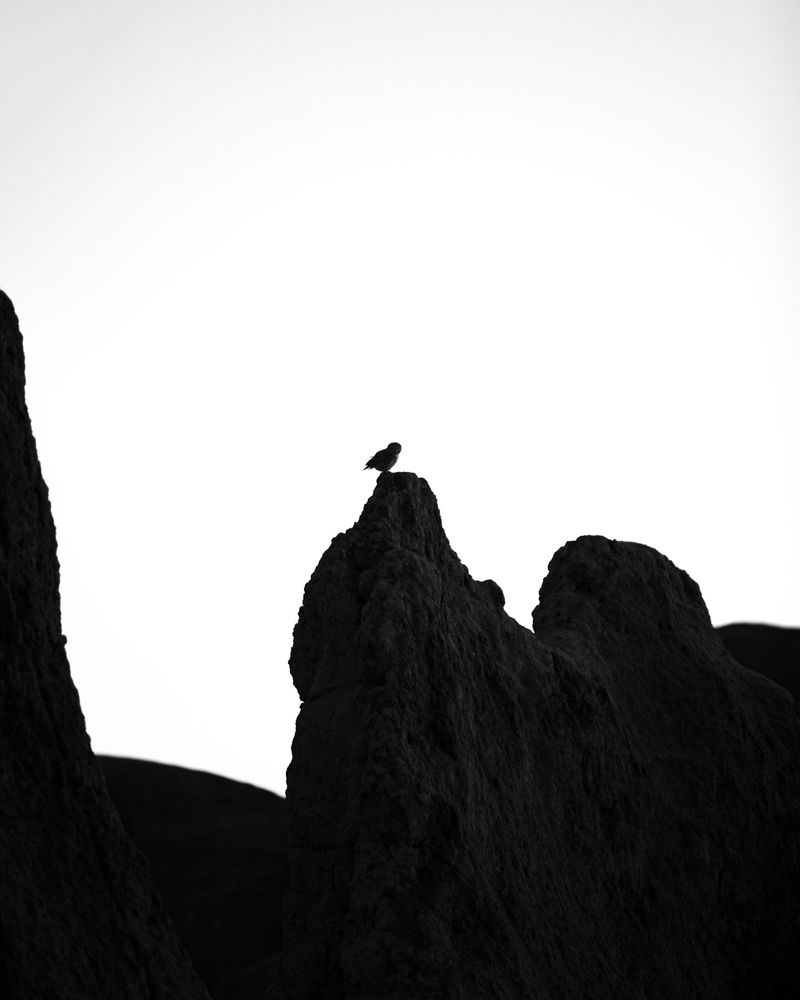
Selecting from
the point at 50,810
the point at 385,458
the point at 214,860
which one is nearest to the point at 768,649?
the point at 214,860

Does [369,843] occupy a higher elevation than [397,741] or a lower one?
lower

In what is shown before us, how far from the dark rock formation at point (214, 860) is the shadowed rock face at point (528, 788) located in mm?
12917

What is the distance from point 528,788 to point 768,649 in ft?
64.5

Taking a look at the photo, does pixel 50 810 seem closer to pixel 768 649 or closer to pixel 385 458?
pixel 385 458

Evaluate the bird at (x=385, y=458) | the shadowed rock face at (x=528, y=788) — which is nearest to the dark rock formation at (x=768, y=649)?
the shadowed rock face at (x=528, y=788)

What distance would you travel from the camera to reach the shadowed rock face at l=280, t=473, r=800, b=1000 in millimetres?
7422

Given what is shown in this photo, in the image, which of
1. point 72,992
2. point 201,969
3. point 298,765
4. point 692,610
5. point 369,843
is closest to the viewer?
point 72,992

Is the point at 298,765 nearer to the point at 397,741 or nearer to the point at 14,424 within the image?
the point at 397,741

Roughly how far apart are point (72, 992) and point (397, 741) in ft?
7.03

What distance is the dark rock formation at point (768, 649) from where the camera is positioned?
25.9 m

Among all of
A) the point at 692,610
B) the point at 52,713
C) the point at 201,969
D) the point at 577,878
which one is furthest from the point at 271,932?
the point at 52,713

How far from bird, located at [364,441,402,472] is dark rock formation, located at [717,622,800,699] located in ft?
54.1

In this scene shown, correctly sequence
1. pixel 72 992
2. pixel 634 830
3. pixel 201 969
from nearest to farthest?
pixel 72 992 → pixel 634 830 → pixel 201 969

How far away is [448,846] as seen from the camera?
7660 millimetres
